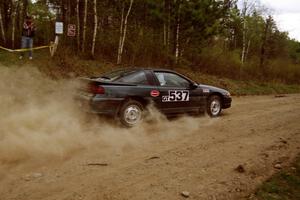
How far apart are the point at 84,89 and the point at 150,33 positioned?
11807 mm

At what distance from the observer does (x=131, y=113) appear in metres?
8.31

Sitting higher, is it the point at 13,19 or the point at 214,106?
the point at 13,19

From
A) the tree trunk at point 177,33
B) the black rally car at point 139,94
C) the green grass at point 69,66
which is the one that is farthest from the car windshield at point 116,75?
the tree trunk at point 177,33

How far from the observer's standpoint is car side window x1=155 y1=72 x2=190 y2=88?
9.04 meters

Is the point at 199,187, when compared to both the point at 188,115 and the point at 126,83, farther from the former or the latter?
the point at 188,115

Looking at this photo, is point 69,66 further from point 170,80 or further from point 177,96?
point 177,96

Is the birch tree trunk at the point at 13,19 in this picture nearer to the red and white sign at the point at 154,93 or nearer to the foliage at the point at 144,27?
the foliage at the point at 144,27

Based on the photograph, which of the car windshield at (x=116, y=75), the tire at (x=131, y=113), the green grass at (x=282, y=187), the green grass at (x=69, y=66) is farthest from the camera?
the green grass at (x=69, y=66)

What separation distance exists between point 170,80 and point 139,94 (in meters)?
1.18

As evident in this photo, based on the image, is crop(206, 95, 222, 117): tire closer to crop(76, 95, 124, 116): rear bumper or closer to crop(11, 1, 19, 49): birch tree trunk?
crop(76, 95, 124, 116): rear bumper

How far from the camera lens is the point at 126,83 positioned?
27.5 ft

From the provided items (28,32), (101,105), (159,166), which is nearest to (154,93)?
(101,105)

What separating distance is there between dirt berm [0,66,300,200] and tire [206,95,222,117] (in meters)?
0.42

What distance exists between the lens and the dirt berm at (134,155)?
4781 mm
